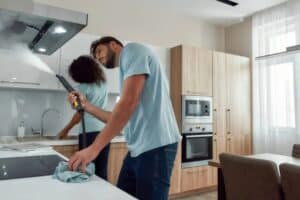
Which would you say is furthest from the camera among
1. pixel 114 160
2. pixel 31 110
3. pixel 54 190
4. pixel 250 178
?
pixel 31 110

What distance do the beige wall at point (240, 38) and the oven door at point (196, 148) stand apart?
5.12ft

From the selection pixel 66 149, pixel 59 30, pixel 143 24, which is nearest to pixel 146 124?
pixel 59 30

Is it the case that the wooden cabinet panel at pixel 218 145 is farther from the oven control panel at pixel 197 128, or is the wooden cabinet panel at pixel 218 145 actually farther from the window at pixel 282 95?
the window at pixel 282 95

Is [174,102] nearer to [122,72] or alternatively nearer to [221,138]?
[221,138]

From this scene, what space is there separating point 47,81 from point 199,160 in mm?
2064

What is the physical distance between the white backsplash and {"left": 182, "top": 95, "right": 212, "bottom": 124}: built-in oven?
134cm

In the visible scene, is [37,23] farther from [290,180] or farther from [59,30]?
[290,180]

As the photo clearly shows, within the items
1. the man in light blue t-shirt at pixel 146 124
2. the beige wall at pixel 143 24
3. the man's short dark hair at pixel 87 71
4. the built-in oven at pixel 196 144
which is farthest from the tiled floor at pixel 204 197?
Result: the man in light blue t-shirt at pixel 146 124

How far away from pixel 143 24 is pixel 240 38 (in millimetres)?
1636

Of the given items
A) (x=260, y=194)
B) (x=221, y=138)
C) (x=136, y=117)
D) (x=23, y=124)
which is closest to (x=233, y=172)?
(x=260, y=194)

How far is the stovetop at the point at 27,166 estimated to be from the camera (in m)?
1.00

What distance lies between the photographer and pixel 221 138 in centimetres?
365

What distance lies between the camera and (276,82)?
3.66m

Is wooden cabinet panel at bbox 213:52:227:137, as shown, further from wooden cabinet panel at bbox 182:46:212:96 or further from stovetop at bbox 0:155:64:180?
stovetop at bbox 0:155:64:180
